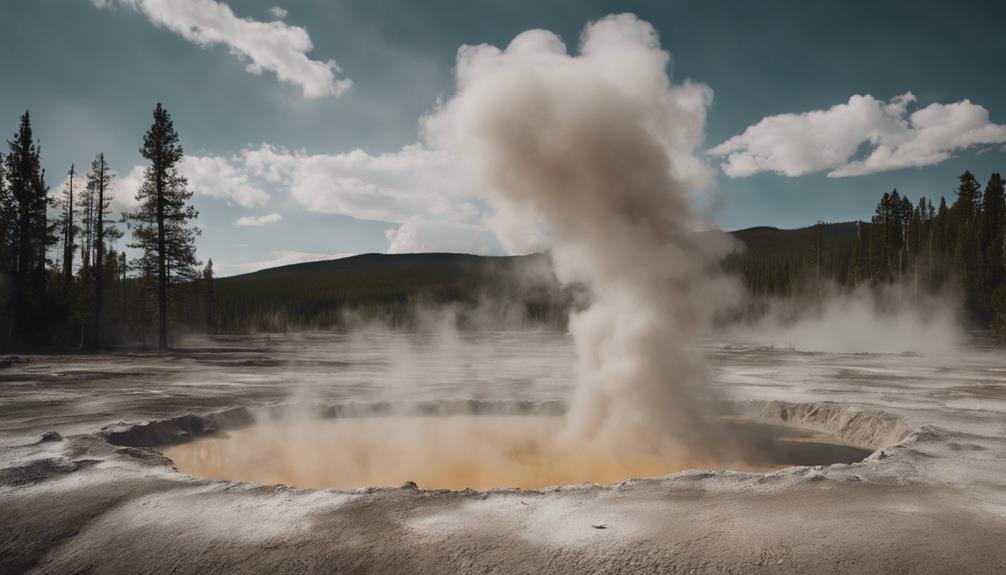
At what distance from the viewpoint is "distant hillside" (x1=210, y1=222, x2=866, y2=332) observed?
9594cm

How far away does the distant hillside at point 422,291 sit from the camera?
315ft

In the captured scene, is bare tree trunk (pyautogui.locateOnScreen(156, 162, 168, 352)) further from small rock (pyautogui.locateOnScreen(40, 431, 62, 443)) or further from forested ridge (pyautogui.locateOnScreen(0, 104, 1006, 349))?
small rock (pyautogui.locateOnScreen(40, 431, 62, 443))

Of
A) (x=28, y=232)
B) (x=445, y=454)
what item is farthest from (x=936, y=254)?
(x=28, y=232)

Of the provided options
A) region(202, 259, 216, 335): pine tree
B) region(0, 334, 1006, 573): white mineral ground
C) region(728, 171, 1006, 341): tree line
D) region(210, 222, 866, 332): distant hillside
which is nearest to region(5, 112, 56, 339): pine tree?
region(0, 334, 1006, 573): white mineral ground

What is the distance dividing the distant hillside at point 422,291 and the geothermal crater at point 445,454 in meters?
74.5

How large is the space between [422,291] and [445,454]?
125 meters

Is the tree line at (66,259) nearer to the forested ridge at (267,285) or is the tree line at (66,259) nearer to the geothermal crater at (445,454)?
the forested ridge at (267,285)

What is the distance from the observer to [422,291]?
134 meters

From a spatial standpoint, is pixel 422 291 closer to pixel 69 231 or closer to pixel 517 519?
pixel 69 231

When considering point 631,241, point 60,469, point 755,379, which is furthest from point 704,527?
point 755,379

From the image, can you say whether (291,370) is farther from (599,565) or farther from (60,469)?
(599,565)

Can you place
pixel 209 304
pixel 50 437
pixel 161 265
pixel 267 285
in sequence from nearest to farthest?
pixel 50 437
pixel 161 265
pixel 209 304
pixel 267 285

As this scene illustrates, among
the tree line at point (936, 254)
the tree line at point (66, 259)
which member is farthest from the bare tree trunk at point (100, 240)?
the tree line at point (936, 254)

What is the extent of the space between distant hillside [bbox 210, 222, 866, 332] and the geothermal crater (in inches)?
2934
